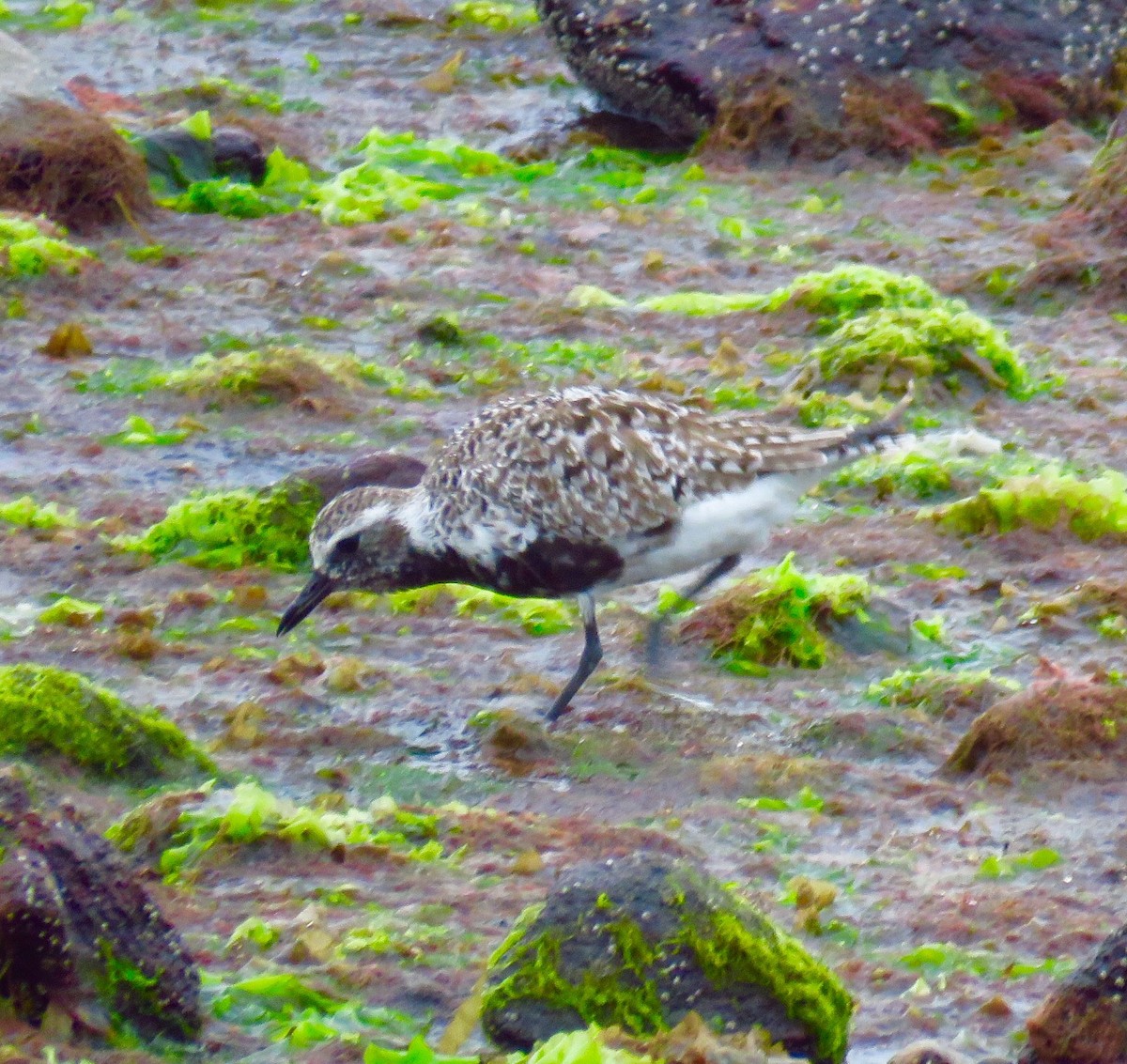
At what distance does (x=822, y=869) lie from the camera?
24.1 feet

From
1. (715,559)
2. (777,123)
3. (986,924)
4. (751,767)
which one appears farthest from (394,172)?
(986,924)

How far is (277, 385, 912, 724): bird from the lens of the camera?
28.8 ft

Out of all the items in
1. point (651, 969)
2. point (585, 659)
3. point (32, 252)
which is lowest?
point (32, 252)

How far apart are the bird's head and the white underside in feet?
2.92

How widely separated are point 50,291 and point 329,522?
5.19 m

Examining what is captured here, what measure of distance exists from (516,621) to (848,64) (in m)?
8.00

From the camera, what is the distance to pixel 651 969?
224 inches

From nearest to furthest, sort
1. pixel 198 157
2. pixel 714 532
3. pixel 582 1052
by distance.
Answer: pixel 582 1052 → pixel 714 532 → pixel 198 157

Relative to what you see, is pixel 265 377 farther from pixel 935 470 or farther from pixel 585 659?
pixel 585 659

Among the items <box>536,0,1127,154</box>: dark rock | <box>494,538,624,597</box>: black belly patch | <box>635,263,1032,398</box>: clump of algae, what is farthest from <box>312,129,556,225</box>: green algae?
<box>494,538,624,597</box>: black belly patch

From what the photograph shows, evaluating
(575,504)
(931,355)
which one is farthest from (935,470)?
(575,504)

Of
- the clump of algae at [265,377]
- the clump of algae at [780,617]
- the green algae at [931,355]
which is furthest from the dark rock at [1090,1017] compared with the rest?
the clump of algae at [265,377]

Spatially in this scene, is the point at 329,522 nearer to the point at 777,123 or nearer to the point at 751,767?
the point at 751,767

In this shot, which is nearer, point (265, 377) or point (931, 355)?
point (265, 377)
